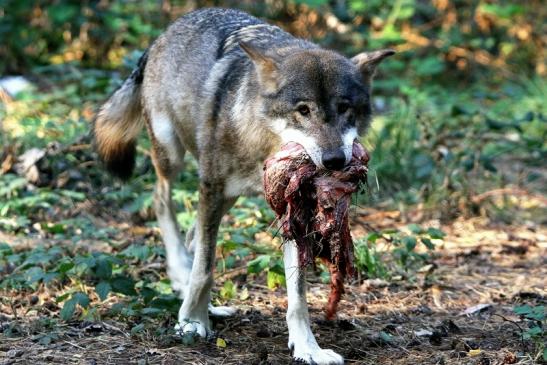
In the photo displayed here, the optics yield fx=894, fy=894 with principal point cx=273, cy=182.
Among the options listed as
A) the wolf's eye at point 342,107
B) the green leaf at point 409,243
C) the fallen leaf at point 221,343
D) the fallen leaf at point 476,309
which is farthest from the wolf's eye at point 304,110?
the fallen leaf at point 476,309

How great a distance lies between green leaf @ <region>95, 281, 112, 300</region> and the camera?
449cm

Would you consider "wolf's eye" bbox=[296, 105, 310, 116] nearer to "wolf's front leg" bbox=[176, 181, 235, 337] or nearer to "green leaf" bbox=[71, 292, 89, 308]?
"wolf's front leg" bbox=[176, 181, 235, 337]

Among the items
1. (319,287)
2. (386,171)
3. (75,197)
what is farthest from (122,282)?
(386,171)

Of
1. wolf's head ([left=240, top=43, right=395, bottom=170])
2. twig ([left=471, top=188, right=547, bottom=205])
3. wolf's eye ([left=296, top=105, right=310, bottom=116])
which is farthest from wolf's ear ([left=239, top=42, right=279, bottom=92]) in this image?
twig ([left=471, top=188, right=547, bottom=205])

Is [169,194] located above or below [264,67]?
below

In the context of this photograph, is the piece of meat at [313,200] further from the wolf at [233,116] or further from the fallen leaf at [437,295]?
the fallen leaf at [437,295]

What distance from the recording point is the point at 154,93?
548 centimetres

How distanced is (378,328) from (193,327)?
1000mm

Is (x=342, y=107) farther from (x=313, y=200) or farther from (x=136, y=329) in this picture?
(x=136, y=329)

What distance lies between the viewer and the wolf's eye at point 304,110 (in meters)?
4.11

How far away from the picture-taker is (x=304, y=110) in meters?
4.13

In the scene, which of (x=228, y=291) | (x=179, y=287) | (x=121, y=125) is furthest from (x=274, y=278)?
(x=121, y=125)

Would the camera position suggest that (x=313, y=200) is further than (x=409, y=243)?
No

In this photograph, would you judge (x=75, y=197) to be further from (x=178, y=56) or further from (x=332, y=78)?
(x=332, y=78)
